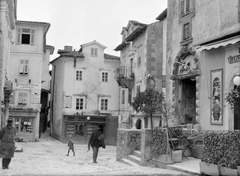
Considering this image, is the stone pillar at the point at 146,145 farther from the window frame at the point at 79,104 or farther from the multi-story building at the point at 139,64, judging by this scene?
the window frame at the point at 79,104

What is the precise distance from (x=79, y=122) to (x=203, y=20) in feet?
74.7

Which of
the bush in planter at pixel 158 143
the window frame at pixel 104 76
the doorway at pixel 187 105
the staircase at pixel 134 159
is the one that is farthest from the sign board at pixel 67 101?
the bush in planter at pixel 158 143

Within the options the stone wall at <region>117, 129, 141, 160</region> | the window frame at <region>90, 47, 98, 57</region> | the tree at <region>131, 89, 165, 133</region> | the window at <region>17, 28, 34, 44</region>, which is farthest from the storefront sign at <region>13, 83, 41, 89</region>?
the tree at <region>131, 89, 165, 133</region>

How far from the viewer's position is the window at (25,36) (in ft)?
124

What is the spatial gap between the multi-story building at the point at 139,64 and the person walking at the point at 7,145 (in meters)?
14.1

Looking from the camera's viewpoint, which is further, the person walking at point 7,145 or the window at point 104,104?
the window at point 104,104

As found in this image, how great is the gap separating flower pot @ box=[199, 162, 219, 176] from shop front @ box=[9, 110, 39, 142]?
27458mm

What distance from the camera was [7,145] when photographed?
1244cm

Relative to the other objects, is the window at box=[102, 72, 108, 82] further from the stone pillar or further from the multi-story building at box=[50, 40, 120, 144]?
the stone pillar

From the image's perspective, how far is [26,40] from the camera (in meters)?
37.9

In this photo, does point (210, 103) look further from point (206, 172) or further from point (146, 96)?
point (206, 172)

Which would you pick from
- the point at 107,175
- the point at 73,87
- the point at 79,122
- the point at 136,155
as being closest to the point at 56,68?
the point at 73,87

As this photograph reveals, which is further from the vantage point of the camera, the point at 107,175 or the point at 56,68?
the point at 56,68

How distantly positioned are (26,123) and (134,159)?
73.1 ft
